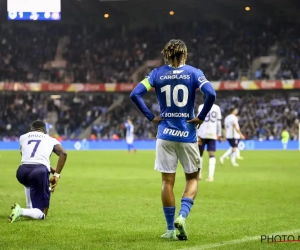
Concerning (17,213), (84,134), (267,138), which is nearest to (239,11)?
(267,138)

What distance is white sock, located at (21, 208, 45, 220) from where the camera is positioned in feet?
32.2

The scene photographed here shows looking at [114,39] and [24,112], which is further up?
[114,39]

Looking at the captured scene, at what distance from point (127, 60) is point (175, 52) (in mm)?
50599

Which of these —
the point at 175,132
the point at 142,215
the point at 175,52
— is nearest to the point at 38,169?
the point at 142,215

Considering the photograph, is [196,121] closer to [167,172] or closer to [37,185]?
[167,172]

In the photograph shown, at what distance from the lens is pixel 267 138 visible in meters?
51.0

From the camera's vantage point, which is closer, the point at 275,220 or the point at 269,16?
the point at 275,220

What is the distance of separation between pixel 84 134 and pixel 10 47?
33.6 feet

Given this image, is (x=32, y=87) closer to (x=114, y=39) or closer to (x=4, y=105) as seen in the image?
(x=4, y=105)

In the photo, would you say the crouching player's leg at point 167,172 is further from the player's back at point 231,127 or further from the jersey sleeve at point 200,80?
the player's back at point 231,127

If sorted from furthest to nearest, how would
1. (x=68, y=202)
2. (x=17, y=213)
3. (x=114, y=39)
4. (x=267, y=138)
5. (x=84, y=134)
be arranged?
(x=114, y=39)
(x=84, y=134)
(x=267, y=138)
(x=68, y=202)
(x=17, y=213)

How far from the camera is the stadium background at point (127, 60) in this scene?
54469 mm

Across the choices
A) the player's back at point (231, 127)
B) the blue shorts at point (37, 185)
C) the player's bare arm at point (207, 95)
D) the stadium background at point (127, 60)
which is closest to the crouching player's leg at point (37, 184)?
the blue shorts at point (37, 185)

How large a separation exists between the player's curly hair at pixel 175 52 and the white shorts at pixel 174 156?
92 centimetres
